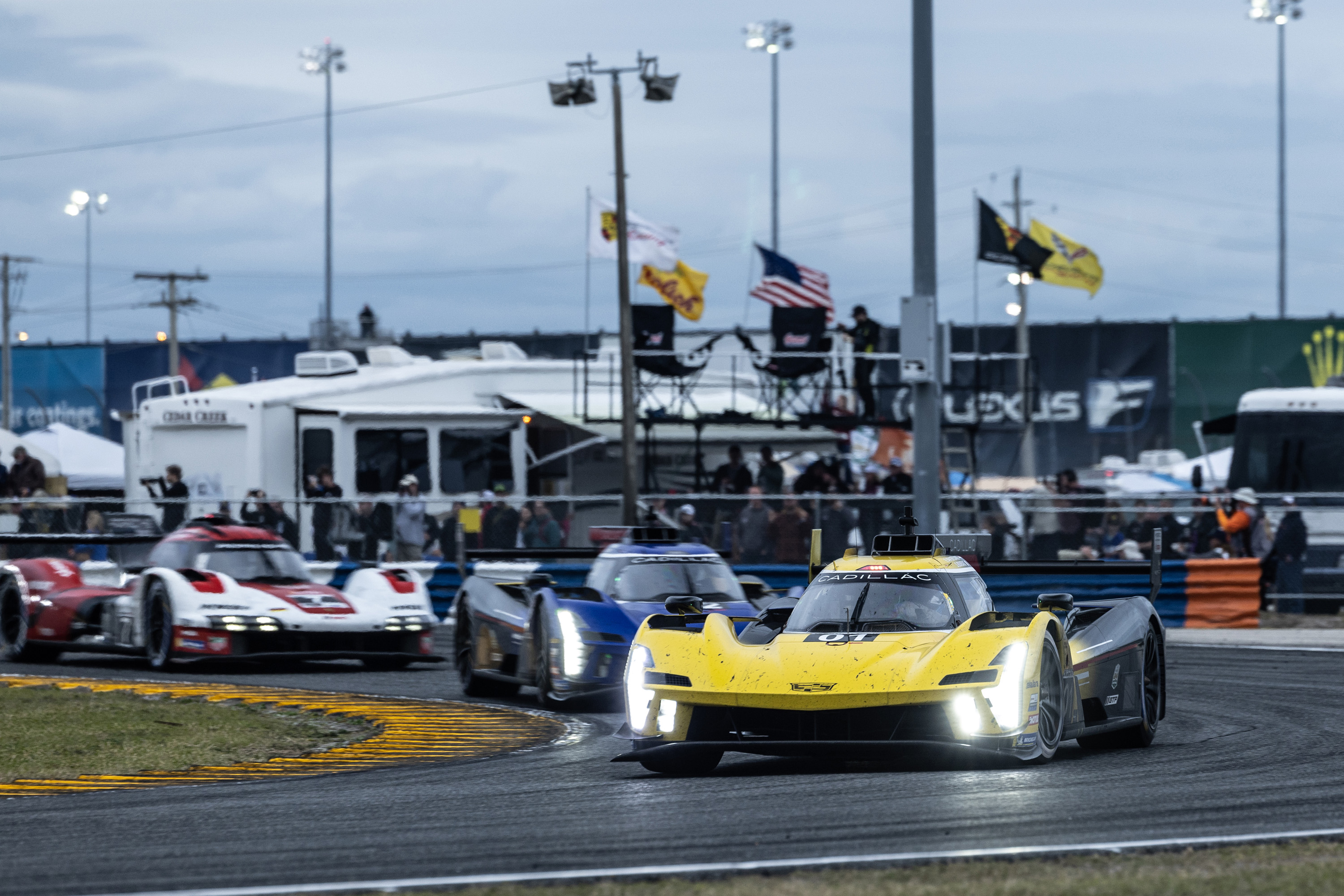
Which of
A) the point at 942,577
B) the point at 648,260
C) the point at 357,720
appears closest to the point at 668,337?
the point at 648,260

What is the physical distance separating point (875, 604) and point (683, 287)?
74.8 ft

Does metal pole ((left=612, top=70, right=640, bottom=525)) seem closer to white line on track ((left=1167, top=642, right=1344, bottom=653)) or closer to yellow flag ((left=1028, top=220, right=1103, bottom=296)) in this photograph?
white line on track ((left=1167, top=642, right=1344, bottom=653))

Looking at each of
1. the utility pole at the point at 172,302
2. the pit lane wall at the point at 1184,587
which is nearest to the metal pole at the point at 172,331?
the utility pole at the point at 172,302

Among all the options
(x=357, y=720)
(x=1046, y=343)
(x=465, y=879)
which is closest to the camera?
(x=465, y=879)

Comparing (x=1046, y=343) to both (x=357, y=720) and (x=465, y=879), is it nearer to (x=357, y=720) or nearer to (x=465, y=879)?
(x=357, y=720)

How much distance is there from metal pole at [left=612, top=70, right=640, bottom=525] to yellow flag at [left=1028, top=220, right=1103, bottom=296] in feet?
37.9

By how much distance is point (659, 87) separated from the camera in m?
29.4

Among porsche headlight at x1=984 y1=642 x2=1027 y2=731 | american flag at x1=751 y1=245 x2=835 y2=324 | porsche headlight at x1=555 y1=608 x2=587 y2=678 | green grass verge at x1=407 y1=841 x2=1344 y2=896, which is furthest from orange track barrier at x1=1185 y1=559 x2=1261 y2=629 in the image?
green grass verge at x1=407 y1=841 x2=1344 y2=896

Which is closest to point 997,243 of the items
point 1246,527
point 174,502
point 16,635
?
point 1246,527

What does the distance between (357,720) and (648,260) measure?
1787 cm

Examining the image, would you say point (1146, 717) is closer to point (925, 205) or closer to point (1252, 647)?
point (925, 205)

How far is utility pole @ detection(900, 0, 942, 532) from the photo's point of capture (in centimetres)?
1856

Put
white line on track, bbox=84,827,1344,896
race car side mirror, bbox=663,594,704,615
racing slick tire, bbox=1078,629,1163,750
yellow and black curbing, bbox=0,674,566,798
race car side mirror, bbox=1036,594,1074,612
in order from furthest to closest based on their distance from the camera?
race car side mirror, bbox=663,594,704,615
racing slick tire, bbox=1078,629,1163,750
race car side mirror, bbox=1036,594,1074,612
yellow and black curbing, bbox=0,674,566,798
white line on track, bbox=84,827,1344,896

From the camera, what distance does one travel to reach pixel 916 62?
18.7 meters
